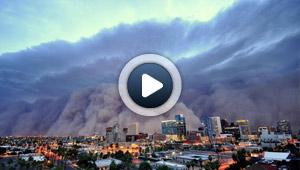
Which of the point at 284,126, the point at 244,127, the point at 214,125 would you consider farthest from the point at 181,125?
the point at 284,126

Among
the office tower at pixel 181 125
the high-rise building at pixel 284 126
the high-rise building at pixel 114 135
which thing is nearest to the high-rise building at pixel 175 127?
the office tower at pixel 181 125

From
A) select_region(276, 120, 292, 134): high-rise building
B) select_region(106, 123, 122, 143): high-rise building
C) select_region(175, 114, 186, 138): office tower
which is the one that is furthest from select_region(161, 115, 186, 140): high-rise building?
select_region(276, 120, 292, 134): high-rise building

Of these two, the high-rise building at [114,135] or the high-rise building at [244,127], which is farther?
the high-rise building at [244,127]

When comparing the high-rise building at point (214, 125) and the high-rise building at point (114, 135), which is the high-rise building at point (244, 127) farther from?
the high-rise building at point (114, 135)

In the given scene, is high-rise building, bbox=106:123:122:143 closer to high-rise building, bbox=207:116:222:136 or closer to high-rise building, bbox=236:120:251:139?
high-rise building, bbox=207:116:222:136

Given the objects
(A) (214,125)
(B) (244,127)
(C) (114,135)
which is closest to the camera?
(C) (114,135)

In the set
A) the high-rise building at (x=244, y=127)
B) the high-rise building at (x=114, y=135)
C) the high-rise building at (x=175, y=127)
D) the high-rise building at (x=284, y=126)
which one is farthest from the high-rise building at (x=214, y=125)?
the high-rise building at (x=114, y=135)

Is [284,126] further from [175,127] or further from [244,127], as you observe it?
[175,127]

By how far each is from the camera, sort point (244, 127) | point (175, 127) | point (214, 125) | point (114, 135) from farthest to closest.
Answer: point (214, 125), point (244, 127), point (175, 127), point (114, 135)

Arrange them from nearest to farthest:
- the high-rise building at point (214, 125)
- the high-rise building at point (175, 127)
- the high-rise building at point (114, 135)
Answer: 1. the high-rise building at point (114, 135)
2. the high-rise building at point (175, 127)
3. the high-rise building at point (214, 125)

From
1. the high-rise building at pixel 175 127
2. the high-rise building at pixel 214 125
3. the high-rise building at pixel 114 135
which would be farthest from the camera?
the high-rise building at pixel 214 125
